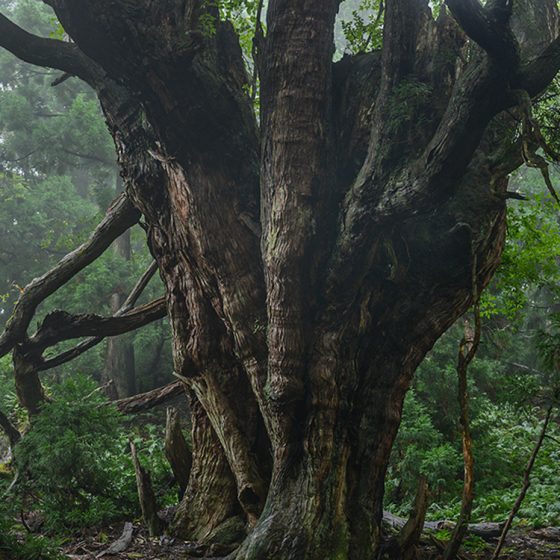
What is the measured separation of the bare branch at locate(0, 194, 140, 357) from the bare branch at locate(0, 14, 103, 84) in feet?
6.04

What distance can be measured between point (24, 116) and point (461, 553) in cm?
1566

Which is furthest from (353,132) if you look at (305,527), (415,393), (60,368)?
(60,368)

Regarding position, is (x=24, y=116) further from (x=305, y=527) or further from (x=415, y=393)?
(x=305, y=527)

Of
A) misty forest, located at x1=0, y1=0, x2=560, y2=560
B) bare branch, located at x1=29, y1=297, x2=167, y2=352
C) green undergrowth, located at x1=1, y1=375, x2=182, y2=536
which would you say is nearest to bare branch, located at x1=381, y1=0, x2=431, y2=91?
misty forest, located at x1=0, y1=0, x2=560, y2=560

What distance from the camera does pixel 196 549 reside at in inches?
181

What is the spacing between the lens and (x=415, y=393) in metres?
9.32

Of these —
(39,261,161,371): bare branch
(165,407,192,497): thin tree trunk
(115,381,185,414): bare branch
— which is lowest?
(165,407,192,497): thin tree trunk

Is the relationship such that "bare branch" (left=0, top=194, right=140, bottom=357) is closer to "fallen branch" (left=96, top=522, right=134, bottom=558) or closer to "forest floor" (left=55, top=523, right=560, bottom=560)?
"forest floor" (left=55, top=523, right=560, bottom=560)

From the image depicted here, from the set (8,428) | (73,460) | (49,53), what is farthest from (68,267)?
(49,53)

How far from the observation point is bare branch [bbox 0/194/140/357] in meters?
6.70

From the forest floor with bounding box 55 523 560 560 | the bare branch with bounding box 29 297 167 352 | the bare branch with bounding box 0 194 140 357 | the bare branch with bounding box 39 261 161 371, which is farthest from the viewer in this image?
the bare branch with bounding box 39 261 161 371

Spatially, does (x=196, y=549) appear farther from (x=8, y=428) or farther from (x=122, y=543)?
(x=8, y=428)

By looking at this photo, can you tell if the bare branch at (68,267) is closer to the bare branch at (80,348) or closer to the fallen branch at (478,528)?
the bare branch at (80,348)

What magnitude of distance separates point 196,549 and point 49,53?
14.5 ft
